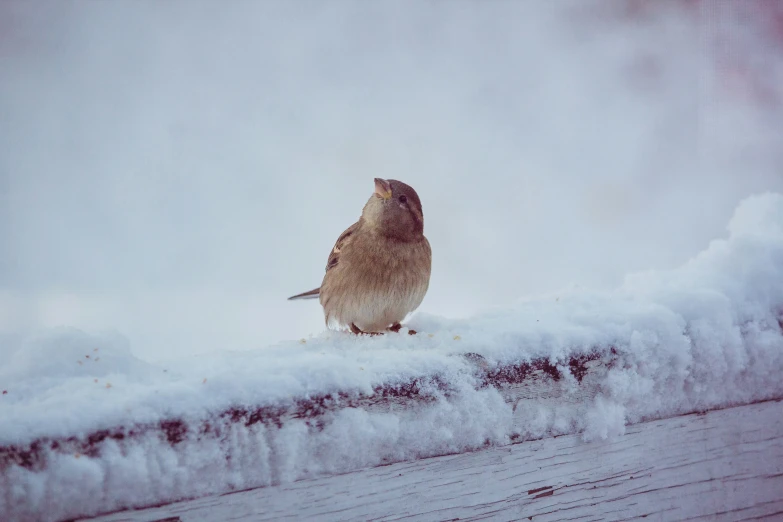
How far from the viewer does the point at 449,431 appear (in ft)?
3.69

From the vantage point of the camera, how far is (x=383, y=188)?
2309mm

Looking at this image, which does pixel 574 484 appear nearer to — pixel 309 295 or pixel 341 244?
pixel 341 244

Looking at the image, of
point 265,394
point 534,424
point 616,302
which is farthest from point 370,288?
point 265,394

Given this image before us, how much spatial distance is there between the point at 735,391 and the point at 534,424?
54cm

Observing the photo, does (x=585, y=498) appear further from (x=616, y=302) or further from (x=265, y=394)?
(x=265, y=394)

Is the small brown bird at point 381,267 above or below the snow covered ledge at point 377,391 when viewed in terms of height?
above

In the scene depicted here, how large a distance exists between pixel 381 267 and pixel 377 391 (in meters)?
1.21

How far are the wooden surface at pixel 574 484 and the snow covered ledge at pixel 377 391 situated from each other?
3 cm

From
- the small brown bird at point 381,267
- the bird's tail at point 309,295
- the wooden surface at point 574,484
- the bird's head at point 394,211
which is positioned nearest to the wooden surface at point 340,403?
the wooden surface at point 574,484

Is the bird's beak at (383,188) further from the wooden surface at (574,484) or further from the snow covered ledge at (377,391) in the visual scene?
the wooden surface at (574,484)

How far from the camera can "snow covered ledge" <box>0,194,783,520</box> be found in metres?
0.87

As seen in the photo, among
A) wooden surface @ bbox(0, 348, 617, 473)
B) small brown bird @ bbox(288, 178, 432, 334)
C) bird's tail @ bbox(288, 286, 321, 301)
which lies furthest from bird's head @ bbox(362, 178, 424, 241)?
wooden surface @ bbox(0, 348, 617, 473)

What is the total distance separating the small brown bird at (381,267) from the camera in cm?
228

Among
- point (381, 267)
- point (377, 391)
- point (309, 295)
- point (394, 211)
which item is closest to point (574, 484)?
point (377, 391)
